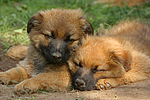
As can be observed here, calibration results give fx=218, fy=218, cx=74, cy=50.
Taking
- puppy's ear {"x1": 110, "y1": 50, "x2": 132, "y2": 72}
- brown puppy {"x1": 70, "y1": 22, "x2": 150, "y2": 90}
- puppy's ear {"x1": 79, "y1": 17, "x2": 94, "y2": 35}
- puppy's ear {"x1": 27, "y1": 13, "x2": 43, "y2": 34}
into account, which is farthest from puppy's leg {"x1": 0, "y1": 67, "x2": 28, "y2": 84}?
puppy's ear {"x1": 110, "y1": 50, "x2": 132, "y2": 72}

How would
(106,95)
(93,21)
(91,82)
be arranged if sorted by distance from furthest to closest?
(93,21), (91,82), (106,95)

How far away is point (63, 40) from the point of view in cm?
416

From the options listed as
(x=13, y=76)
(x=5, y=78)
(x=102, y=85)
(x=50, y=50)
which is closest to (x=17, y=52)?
(x=13, y=76)

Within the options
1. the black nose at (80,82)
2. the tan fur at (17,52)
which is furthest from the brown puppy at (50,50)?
the tan fur at (17,52)

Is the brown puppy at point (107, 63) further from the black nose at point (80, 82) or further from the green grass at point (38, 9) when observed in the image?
the green grass at point (38, 9)

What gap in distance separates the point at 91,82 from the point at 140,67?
3.36ft

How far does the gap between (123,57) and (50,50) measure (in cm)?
135

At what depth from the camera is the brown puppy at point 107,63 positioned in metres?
3.71

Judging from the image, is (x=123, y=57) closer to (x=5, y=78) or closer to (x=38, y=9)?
(x=5, y=78)

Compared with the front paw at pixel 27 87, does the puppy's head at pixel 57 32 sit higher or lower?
higher

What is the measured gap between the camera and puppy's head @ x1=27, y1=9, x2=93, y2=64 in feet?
13.4

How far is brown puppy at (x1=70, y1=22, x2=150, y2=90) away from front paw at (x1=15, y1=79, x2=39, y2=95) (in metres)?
0.70

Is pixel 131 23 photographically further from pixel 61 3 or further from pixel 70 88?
pixel 61 3

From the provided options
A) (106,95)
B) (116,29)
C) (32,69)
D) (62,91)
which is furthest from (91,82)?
(116,29)
